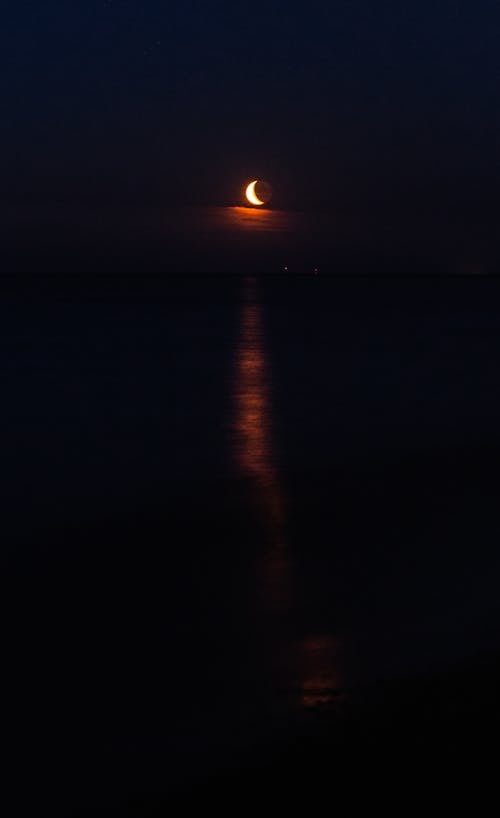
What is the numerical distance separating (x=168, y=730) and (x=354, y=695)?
49.0 inches

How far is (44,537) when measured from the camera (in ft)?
40.2

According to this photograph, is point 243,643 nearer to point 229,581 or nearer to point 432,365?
point 229,581

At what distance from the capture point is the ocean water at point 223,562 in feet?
22.1

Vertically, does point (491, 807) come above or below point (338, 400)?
above

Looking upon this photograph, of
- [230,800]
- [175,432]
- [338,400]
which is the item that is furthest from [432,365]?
[230,800]

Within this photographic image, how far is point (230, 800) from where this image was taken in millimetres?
5281

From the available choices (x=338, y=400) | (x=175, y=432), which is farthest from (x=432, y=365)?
(x=175, y=432)

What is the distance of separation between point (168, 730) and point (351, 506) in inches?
302

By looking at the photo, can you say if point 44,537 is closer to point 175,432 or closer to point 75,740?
point 75,740

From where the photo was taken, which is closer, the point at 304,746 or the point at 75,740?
the point at 304,746

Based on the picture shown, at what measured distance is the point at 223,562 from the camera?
10781 mm

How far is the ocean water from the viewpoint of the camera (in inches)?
266

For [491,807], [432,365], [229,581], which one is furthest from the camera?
[432,365]

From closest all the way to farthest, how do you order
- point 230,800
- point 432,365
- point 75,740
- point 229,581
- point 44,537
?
point 230,800 < point 75,740 < point 229,581 < point 44,537 < point 432,365
